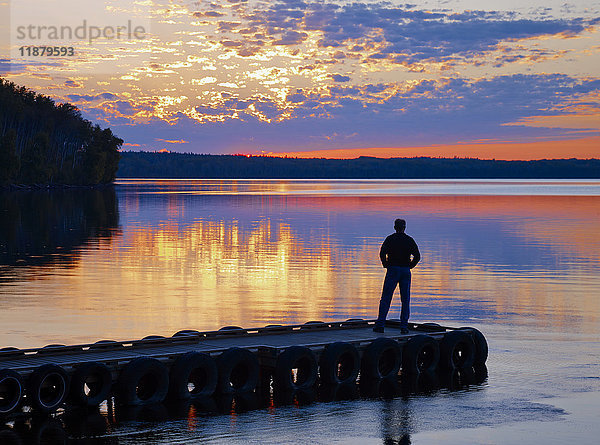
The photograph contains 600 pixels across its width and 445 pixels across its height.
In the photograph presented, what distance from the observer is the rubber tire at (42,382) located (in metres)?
13.2

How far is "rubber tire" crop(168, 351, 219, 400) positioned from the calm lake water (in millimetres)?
683

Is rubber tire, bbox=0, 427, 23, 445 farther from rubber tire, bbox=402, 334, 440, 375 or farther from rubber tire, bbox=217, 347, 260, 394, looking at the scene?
rubber tire, bbox=402, 334, 440, 375

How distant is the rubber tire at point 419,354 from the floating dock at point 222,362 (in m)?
0.02

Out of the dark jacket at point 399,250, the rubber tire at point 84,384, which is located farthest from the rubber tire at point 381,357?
the rubber tire at point 84,384

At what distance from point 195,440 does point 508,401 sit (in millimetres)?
5346

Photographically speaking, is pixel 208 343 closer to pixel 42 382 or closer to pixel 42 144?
pixel 42 382

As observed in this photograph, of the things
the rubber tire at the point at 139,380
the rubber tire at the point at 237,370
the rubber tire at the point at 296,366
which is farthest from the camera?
the rubber tire at the point at 296,366

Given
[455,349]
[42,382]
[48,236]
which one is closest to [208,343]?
[42,382]

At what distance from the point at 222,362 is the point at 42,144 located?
144338mm

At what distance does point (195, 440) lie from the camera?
11867 mm

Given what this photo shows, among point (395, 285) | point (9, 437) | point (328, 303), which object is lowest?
point (328, 303)

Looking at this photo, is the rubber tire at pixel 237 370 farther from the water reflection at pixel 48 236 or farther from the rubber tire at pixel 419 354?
the water reflection at pixel 48 236

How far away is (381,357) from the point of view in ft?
55.3

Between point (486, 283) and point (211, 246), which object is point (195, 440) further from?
point (211, 246)
